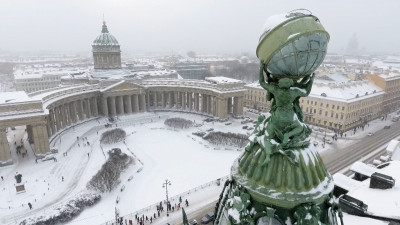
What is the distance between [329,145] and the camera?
5822 centimetres

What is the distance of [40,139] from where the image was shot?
170 feet

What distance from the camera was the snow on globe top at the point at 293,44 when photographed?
5.66 m

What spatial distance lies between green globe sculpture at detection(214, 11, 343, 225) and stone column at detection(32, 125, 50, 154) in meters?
54.9

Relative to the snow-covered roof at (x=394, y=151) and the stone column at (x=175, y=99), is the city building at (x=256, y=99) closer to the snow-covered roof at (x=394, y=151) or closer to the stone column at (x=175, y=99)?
the stone column at (x=175, y=99)

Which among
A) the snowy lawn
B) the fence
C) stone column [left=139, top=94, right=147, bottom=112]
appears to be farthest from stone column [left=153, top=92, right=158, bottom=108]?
the fence

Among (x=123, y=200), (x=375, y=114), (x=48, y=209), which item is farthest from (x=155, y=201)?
(x=375, y=114)

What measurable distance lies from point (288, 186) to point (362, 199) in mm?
19396

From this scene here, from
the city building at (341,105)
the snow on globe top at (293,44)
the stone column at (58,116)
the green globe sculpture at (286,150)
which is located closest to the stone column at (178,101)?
the stone column at (58,116)

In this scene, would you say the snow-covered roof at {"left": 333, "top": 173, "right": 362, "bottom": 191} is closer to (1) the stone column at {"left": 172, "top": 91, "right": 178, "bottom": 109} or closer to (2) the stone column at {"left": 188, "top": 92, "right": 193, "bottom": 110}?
(2) the stone column at {"left": 188, "top": 92, "right": 193, "bottom": 110}

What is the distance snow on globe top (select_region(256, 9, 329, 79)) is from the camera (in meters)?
5.66

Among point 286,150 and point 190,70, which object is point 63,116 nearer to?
point 286,150

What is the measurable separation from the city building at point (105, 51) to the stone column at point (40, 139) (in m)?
42.7

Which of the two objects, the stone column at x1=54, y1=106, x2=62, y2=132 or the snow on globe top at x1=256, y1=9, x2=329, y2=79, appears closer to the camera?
the snow on globe top at x1=256, y1=9, x2=329, y2=79

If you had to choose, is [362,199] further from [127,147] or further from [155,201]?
[127,147]
